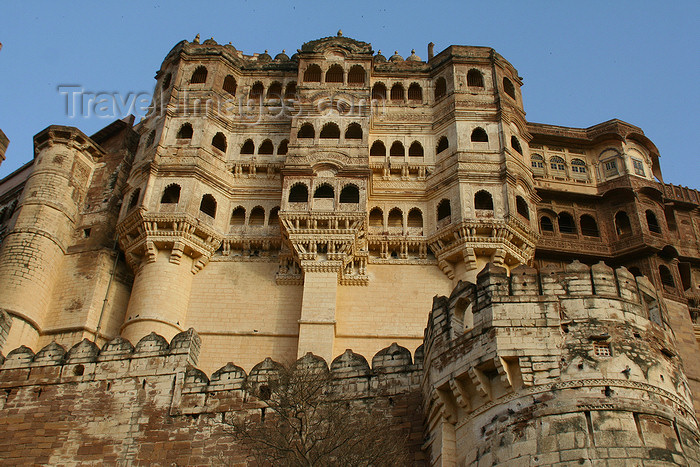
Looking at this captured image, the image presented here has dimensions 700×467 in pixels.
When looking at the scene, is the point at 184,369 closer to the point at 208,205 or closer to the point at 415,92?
the point at 208,205

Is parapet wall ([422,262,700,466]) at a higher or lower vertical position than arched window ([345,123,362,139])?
lower

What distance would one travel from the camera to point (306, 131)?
30.7m

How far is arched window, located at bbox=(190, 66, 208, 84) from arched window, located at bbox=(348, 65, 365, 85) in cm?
569

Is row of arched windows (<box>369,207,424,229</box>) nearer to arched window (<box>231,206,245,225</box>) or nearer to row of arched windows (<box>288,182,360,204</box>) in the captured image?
row of arched windows (<box>288,182,360,204</box>)

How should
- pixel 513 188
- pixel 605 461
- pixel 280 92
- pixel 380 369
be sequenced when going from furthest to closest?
1. pixel 280 92
2. pixel 513 188
3. pixel 380 369
4. pixel 605 461

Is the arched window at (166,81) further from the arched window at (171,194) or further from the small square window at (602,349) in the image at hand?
the small square window at (602,349)

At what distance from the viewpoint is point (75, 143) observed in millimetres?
31656

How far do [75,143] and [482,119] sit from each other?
1527 centimetres

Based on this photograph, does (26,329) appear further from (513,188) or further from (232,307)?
(513,188)

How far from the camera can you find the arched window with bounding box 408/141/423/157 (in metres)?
31.5

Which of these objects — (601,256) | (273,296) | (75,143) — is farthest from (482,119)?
(75,143)

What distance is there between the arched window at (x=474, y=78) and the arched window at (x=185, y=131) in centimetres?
1091

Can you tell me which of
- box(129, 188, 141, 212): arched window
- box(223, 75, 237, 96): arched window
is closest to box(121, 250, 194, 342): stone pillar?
box(129, 188, 141, 212): arched window

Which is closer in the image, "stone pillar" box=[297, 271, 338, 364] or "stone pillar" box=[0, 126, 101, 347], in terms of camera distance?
"stone pillar" box=[297, 271, 338, 364]
